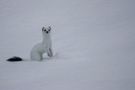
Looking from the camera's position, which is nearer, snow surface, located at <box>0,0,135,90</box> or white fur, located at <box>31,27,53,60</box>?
snow surface, located at <box>0,0,135,90</box>

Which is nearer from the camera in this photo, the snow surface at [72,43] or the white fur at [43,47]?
the snow surface at [72,43]

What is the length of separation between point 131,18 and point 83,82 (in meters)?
7.71

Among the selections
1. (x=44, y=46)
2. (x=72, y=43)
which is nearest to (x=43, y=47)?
(x=44, y=46)

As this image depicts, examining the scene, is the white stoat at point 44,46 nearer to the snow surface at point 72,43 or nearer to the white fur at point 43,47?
the white fur at point 43,47

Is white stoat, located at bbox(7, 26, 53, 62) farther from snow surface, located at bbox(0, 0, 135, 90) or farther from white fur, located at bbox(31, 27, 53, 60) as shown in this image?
snow surface, located at bbox(0, 0, 135, 90)

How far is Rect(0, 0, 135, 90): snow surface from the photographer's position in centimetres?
823

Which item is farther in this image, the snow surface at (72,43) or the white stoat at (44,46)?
the white stoat at (44,46)

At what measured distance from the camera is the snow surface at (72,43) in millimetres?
8227

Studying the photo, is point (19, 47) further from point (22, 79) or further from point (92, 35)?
point (22, 79)

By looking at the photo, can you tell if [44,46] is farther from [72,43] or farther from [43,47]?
[72,43]

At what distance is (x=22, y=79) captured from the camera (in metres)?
8.83

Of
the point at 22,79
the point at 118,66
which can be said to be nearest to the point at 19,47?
the point at 22,79

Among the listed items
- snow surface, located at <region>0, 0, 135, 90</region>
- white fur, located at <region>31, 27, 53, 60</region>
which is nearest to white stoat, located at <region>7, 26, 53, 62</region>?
white fur, located at <region>31, 27, 53, 60</region>

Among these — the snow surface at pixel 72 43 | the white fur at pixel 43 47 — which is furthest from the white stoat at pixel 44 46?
the snow surface at pixel 72 43
